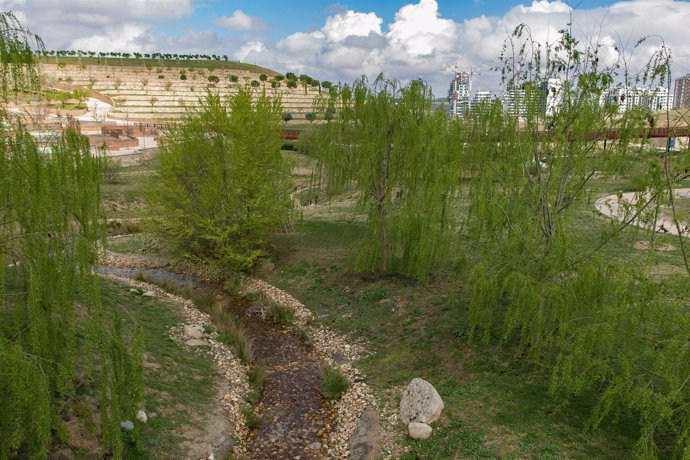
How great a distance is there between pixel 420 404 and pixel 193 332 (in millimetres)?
6230

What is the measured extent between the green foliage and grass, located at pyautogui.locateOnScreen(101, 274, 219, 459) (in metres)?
4.14

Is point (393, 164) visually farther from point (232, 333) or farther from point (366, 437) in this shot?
point (366, 437)

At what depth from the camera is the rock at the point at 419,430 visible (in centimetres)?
804

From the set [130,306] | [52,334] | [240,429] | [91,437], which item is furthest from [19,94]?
[130,306]

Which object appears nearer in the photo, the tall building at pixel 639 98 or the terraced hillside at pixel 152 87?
the tall building at pixel 639 98

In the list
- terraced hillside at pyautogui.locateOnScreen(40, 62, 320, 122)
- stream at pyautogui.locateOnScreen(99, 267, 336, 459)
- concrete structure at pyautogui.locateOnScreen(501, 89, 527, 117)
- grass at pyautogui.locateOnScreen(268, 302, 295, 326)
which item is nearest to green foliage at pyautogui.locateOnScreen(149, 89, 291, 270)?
grass at pyautogui.locateOnScreen(268, 302, 295, 326)

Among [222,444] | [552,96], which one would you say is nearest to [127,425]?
[222,444]

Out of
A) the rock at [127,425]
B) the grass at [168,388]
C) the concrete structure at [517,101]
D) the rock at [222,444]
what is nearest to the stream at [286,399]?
the rock at [222,444]

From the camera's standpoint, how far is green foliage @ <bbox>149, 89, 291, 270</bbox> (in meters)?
16.2

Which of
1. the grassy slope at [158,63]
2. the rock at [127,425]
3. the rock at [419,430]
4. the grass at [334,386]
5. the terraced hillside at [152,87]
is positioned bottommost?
the grass at [334,386]

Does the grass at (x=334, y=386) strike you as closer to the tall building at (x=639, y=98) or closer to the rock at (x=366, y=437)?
the rock at (x=366, y=437)

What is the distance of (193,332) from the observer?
12.0m

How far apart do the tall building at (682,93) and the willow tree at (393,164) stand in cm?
567

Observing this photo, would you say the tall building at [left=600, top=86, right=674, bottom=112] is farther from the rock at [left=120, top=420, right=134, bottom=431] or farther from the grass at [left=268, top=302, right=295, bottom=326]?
the rock at [left=120, top=420, right=134, bottom=431]
